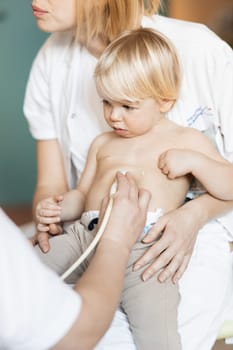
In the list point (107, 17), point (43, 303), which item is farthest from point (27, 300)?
point (107, 17)

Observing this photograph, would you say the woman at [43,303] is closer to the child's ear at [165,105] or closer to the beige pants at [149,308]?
the beige pants at [149,308]

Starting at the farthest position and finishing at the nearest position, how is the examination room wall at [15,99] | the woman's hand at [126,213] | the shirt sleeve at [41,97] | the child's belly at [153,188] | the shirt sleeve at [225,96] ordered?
the examination room wall at [15,99]
the shirt sleeve at [41,97]
the shirt sleeve at [225,96]
the child's belly at [153,188]
the woman's hand at [126,213]

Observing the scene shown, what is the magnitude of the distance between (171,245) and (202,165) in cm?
15

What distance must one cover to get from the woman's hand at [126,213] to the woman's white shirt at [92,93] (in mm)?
281

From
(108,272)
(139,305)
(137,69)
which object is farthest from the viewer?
(137,69)

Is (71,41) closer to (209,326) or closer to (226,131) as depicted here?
(226,131)

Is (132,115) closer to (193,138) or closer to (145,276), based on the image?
(193,138)

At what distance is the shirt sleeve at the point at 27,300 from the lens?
0.66 meters

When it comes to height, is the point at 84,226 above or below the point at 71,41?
below

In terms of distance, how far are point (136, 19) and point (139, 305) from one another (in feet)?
1.94

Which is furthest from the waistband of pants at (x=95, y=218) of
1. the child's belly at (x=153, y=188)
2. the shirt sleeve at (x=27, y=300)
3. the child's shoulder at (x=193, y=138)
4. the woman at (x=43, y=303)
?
the shirt sleeve at (x=27, y=300)

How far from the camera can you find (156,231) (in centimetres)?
111

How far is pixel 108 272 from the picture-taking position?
83 cm

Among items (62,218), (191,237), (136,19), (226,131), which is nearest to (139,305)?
(191,237)
